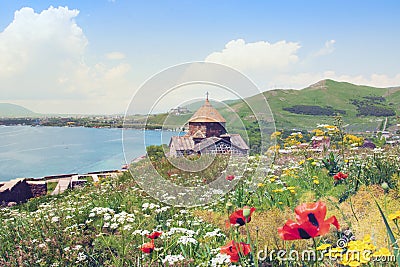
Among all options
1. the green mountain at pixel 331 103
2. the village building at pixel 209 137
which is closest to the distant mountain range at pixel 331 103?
the green mountain at pixel 331 103

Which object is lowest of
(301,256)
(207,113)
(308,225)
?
(301,256)

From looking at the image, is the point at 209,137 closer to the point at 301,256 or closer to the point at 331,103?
the point at 301,256

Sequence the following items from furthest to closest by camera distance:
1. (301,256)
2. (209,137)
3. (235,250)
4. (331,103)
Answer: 1. (331,103)
2. (209,137)
3. (301,256)
4. (235,250)

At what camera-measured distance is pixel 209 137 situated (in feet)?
38.7

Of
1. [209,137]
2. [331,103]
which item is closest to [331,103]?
[331,103]

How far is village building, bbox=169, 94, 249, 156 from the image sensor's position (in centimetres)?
844

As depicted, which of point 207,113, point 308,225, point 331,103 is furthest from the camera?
point 331,103

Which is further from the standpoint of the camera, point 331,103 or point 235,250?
point 331,103

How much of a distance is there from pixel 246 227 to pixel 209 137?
9.46 m
